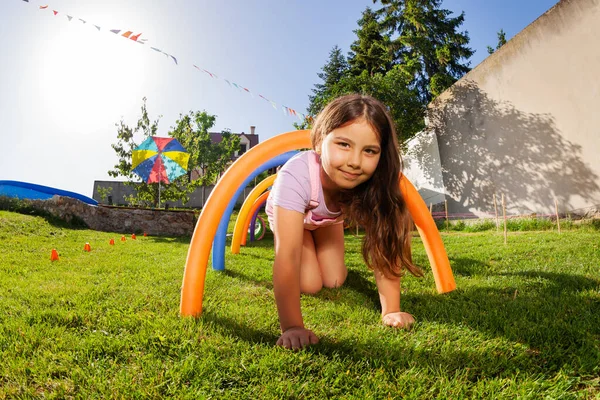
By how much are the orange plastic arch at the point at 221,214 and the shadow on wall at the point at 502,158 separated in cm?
739

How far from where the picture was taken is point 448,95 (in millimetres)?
13031

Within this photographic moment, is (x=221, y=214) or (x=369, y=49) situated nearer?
(x=221, y=214)

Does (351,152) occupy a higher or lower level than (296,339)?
higher

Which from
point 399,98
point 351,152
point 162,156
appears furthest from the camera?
point 399,98

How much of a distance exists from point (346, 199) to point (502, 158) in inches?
385

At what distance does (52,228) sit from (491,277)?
8.27 meters

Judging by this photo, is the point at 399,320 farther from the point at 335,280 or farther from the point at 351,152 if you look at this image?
the point at 335,280

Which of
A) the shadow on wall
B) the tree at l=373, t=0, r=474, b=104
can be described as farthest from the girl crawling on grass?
the tree at l=373, t=0, r=474, b=104

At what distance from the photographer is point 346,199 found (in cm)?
246

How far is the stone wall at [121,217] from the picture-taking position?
30.4 feet

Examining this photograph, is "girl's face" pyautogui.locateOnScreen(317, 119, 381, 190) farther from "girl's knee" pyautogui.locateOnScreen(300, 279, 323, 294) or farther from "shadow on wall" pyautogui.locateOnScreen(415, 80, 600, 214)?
"shadow on wall" pyautogui.locateOnScreen(415, 80, 600, 214)

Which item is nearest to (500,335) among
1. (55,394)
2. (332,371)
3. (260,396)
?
(332,371)

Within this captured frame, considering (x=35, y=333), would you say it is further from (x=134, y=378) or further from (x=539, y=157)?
(x=539, y=157)

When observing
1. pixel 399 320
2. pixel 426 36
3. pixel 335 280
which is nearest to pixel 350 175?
pixel 399 320
